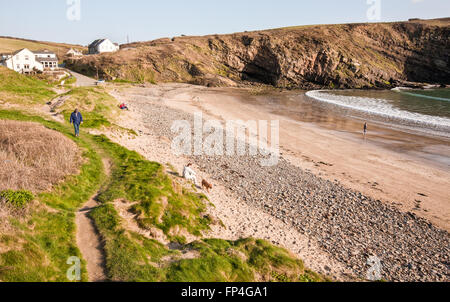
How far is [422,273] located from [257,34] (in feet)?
348

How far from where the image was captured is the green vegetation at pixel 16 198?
9.29 metres

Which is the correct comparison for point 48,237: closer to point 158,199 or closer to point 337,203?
point 158,199

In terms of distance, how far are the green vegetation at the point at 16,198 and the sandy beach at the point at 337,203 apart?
7.46m

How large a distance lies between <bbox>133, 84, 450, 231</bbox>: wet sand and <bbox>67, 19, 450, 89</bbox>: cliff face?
2020 inches

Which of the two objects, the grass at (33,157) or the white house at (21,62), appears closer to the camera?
the grass at (33,157)

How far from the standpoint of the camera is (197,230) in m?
11.6

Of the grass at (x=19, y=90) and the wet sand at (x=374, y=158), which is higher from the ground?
the grass at (x=19, y=90)

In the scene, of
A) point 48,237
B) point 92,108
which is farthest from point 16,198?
point 92,108

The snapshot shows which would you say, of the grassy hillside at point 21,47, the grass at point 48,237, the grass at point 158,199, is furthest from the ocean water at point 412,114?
the grassy hillside at point 21,47

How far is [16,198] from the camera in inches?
372

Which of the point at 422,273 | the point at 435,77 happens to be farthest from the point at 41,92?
the point at 435,77

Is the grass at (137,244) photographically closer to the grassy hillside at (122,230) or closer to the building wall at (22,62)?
the grassy hillside at (122,230)

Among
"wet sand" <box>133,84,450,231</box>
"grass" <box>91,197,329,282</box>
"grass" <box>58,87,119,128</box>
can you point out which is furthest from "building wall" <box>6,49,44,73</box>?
"grass" <box>91,197,329,282</box>

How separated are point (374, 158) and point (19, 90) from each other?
40265 millimetres
